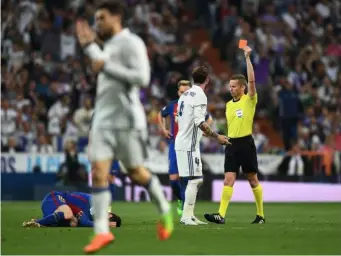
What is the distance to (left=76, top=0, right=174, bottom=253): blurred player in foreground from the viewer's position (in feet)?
33.0

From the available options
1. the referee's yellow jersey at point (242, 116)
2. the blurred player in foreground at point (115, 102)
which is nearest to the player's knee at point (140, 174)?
the blurred player in foreground at point (115, 102)

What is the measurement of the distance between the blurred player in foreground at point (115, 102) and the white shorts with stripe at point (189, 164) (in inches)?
171

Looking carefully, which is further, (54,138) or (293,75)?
(293,75)

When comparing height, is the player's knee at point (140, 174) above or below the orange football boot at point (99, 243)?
above

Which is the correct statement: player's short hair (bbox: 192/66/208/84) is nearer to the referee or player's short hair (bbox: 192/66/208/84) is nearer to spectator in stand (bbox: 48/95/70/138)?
the referee

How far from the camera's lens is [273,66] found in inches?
1198

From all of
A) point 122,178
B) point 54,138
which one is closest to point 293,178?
point 122,178

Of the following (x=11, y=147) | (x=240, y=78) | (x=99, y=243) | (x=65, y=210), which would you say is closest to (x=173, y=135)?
(x=240, y=78)

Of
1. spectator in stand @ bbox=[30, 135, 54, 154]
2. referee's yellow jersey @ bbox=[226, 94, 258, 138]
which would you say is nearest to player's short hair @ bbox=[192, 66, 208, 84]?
referee's yellow jersey @ bbox=[226, 94, 258, 138]

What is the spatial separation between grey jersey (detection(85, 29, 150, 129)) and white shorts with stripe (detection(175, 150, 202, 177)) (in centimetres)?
449

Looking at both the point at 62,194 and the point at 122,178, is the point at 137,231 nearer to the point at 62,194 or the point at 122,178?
the point at 62,194

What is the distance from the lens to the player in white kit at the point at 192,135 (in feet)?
47.6

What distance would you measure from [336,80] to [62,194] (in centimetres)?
1843

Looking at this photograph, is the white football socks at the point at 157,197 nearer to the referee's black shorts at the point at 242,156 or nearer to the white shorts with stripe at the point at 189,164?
the white shorts with stripe at the point at 189,164
